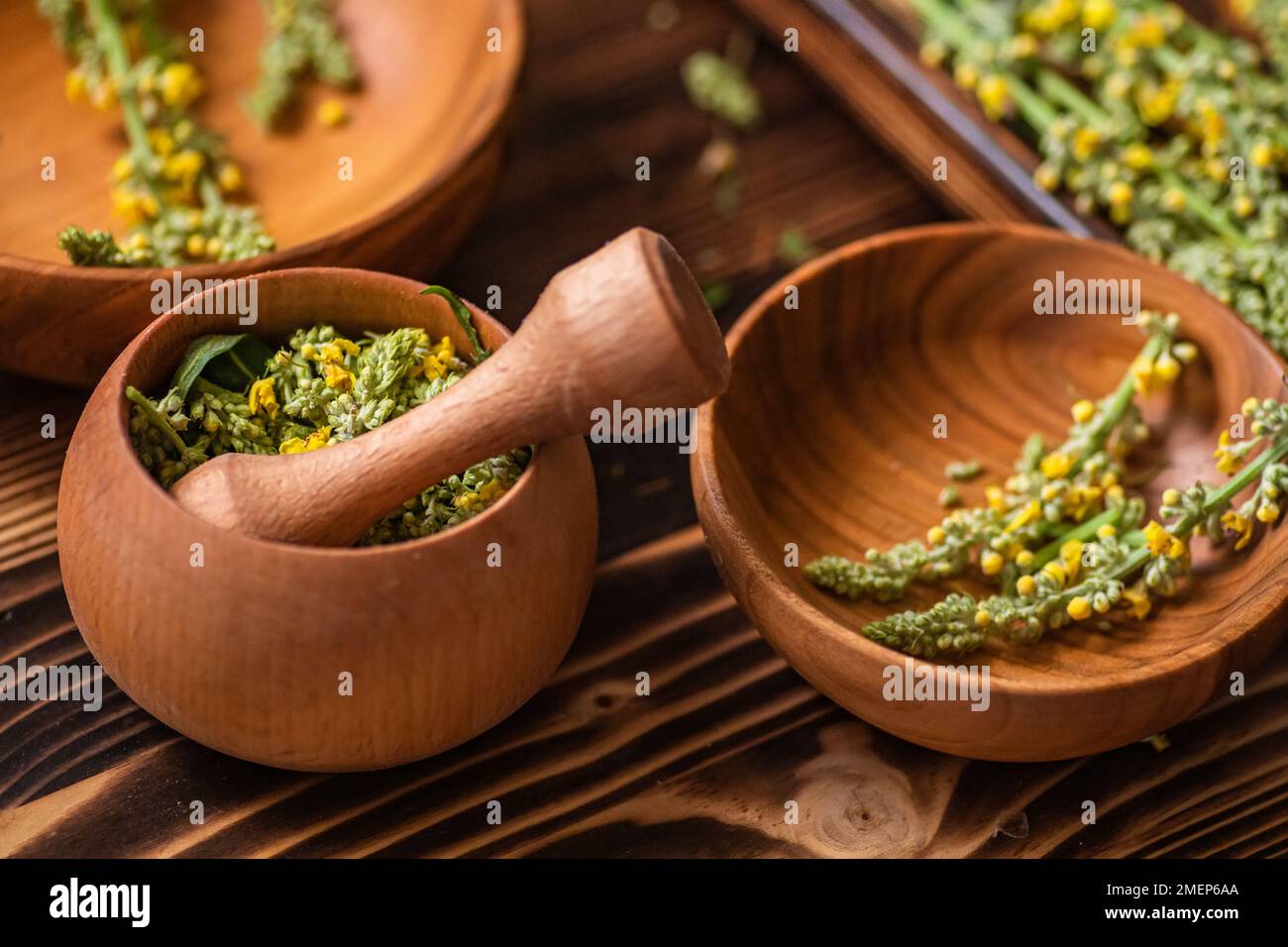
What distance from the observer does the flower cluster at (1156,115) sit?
108 cm

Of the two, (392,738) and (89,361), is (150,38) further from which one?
(392,738)

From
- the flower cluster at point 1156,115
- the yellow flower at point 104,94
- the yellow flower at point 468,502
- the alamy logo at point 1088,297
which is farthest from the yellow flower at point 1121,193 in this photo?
the yellow flower at point 104,94

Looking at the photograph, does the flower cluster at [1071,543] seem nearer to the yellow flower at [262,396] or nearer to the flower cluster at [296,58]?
the yellow flower at [262,396]

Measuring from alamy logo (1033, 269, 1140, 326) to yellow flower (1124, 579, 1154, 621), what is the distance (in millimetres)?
240

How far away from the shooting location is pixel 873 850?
33.4 inches

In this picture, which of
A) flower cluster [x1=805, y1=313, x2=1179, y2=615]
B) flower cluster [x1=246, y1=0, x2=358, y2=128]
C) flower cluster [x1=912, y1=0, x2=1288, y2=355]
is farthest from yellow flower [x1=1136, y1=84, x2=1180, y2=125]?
flower cluster [x1=246, y1=0, x2=358, y2=128]

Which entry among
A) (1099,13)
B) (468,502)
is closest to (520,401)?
(468,502)

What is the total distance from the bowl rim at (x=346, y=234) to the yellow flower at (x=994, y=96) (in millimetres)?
420

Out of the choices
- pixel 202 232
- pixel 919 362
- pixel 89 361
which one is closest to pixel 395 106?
pixel 202 232

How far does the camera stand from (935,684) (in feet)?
2.50

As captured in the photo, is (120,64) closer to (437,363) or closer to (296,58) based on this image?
(296,58)
